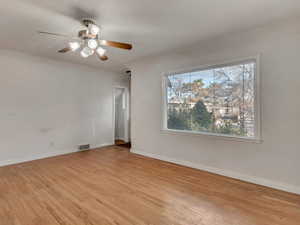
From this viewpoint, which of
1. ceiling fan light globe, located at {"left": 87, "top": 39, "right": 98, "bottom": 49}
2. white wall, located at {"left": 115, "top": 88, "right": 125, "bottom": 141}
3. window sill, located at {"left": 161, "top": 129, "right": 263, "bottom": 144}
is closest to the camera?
ceiling fan light globe, located at {"left": 87, "top": 39, "right": 98, "bottom": 49}

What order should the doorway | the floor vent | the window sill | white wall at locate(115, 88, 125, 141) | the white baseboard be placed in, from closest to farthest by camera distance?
the window sill → the white baseboard → the floor vent → the doorway → white wall at locate(115, 88, 125, 141)

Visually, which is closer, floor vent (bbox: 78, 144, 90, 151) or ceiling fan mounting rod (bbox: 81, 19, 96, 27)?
ceiling fan mounting rod (bbox: 81, 19, 96, 27)

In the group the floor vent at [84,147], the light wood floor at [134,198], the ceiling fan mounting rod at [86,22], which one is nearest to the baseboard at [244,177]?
the light wood floor at [134,198]

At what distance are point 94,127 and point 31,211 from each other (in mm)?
3497

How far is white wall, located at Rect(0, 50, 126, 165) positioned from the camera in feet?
12.8

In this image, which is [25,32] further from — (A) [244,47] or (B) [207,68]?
(A) [244,47]

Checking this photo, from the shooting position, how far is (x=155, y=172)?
3.42 metres

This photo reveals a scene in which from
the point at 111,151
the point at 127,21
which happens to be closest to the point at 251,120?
the point at 127,21

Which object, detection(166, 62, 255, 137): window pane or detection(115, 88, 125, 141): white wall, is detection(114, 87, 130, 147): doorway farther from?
detection(166, 62, 255, 137): window pane

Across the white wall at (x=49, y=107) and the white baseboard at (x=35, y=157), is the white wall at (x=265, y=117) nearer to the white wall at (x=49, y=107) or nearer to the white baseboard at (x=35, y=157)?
the white wall at (x=49, y=107)

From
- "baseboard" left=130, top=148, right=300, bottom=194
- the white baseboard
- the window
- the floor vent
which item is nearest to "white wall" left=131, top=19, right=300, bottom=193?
"baseboard" left=130, top=148, right=300, bottom=194

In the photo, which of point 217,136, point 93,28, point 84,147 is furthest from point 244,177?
point 84,147

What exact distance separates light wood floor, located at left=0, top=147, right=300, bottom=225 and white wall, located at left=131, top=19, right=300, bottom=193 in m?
0.26

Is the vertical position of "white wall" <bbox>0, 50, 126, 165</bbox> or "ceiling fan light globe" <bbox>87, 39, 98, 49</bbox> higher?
"ceiling fan light globe" <bbox>87, 39, 98, 49</bbox>
